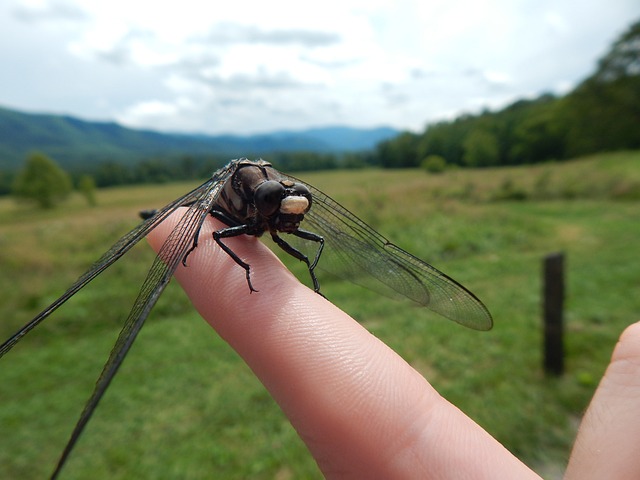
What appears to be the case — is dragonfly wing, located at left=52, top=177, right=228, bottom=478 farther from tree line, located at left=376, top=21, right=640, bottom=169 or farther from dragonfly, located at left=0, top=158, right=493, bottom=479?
tree line, located at left=376, top=21, right=640, bottom=169

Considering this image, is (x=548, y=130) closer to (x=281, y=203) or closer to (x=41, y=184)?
(x=281, y=203)

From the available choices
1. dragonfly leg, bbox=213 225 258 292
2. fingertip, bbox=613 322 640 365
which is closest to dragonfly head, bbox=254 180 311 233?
dragonfly leg, bbox=213 225 258 292

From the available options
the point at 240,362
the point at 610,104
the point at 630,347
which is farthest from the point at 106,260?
the point at 610,104

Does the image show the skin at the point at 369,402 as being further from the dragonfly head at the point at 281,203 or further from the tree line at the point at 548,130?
the tree line at the point at 548,130

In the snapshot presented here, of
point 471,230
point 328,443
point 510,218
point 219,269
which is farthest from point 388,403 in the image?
point 510,218

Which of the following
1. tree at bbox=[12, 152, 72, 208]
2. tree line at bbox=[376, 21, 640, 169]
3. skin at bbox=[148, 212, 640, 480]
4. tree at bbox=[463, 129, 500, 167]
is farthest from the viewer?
tree at bbox=[12, 152, 72, 208]

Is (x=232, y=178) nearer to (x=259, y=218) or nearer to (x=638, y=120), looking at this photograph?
(x=259, y=218)

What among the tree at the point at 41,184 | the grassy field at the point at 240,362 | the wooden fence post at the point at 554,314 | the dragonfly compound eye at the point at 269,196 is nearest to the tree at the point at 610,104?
the grassy field at the point at 240,362
